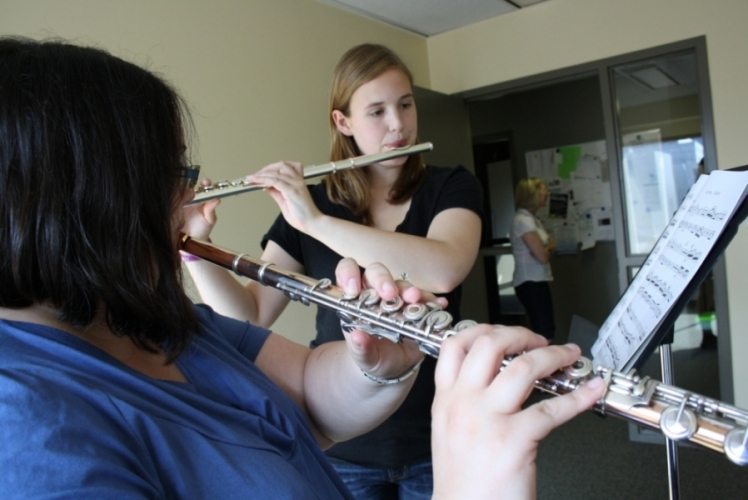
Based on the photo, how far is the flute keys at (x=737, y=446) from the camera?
43 cm

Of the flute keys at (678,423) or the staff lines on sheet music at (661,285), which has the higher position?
the staff lines on sheet music at (661,285)

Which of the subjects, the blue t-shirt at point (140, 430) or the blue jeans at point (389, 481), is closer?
the blue t-shirt at point (140, 430)

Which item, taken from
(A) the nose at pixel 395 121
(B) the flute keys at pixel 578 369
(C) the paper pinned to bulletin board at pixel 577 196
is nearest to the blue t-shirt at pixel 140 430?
(B) the flute keys at pixel 578 369

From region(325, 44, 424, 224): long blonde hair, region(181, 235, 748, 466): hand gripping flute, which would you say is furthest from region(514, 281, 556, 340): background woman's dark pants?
region(181, 235, 748, 466): hand gripping flute

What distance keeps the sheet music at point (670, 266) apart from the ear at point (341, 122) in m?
0.82

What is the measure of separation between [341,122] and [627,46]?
236 cm

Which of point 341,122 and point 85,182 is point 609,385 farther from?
point 341,122

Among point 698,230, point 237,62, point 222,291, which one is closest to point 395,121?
point 222,291

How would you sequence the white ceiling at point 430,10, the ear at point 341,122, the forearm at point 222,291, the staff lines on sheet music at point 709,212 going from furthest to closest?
the white ceiling at point 430,10
the ear at point 341,122
the forearm at point 222,291
the staff lines on sheet music at point 709,212

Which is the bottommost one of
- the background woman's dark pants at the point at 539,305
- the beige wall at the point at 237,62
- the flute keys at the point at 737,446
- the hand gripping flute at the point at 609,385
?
the background woman's dark pants at the point at 539,305

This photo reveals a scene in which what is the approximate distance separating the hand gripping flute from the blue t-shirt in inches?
6.3

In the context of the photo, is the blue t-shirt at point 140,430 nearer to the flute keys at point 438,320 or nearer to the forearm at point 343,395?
the forearm at point 343,395

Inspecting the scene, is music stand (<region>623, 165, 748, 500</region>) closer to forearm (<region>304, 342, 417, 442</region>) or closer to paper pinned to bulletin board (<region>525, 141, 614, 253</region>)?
forearm (<region>304, 342, 417, 442</region>)

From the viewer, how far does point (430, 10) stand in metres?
3.28
